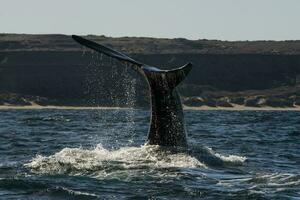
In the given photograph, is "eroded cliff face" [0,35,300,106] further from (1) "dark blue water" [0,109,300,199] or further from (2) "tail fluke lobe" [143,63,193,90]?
(2) "tail fluke lobe" [143,63,193,90]

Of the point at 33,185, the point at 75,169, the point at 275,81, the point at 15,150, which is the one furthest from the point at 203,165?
the point at 275,81

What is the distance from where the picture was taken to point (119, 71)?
104 meters

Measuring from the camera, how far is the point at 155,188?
1260 centimetres

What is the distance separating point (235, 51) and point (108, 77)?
21.5 metres

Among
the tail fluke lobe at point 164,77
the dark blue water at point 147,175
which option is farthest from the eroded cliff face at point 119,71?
the tail fluke lobe at point 164,77

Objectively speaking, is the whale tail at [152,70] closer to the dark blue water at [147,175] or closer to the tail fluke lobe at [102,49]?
the tail fluke lobe at [102,49]

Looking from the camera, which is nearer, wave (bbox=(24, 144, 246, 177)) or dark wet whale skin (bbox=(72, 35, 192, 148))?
wave (bbox=(24, 144, 246, 177))

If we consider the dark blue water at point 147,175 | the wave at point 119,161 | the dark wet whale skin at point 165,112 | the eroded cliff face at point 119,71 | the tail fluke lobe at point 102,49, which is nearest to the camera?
the dark blue water at point 147,175

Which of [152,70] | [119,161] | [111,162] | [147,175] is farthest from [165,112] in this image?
[147,175]

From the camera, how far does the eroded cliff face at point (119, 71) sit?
97.1 m

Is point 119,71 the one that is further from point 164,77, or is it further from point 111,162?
point 111,162

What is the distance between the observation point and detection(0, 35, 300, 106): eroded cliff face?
319 feet

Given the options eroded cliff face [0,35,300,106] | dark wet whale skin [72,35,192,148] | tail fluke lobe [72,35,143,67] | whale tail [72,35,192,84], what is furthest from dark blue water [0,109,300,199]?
eroded cliff face [0,35,300,106]

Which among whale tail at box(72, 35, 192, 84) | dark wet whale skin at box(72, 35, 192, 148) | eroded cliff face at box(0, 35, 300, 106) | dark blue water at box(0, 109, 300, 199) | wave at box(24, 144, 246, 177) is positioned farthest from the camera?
eroded cliff face at box(0, 35, 300, 106)
